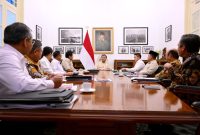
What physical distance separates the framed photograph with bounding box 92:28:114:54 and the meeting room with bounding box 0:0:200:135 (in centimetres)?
4

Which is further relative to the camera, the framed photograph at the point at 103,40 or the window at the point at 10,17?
the framed photograph at the point at 103,40

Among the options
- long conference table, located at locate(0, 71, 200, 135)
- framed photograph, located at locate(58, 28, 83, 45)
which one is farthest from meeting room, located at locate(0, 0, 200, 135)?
framed photograph, located at locate(58, 28, 83, 45)

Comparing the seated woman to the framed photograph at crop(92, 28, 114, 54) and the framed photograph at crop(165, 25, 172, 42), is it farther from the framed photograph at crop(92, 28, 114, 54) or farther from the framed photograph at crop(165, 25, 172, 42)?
the framed photograph at crop(165, 25, 172, 42)

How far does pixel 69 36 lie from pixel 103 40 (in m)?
1.29

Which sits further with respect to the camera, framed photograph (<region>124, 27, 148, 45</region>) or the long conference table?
framed photograph (<region>124, 27, 148, 45</region>)

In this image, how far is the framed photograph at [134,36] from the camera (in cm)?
915

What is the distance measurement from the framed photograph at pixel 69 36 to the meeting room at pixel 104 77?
0.43 metres

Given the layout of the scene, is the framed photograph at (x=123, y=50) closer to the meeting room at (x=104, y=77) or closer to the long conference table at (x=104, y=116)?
the meeting room at (x=104, y=77)

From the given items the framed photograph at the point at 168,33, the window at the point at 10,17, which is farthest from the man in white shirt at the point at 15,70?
the framed photograph at the point at 168,33

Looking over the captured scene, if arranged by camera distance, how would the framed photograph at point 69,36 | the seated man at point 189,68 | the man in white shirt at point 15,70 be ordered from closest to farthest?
the man in white shirt at point 15,70 < the seated man at point 189,68 < the framed photograph at point 69,36

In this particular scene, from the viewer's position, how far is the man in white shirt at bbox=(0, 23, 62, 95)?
1255 millimetres

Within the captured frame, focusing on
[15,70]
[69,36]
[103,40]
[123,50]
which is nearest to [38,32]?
[69,36]

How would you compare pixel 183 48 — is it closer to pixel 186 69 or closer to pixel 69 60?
pixel 186 69

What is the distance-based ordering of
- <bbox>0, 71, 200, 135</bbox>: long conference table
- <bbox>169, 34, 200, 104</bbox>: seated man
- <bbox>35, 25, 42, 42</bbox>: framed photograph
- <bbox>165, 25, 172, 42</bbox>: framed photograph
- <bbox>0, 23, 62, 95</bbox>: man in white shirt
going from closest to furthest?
1. <bbox>0, 71, 200, 135</bbox>: long conference table
2. <bbox>0, 23, 62, 95</bbox>: man in white shirt
3. <bbox>169, 34, 200, 104</bbox>: seated man
4. <bbox>165, 25, 172, 42</bbox>: framed photograph
5. <bbox>35, 25, 42, 42</bbox>: framed photograph
